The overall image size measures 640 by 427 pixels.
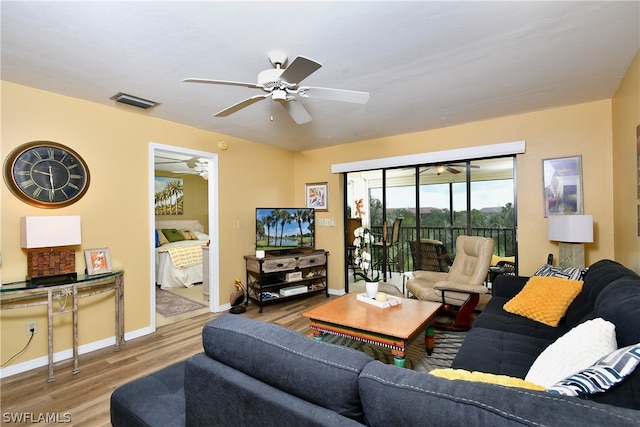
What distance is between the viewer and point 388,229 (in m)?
4.75

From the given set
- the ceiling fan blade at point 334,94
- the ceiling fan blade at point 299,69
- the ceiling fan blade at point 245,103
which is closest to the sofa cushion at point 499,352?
the ceiling fan blade at point 334,94

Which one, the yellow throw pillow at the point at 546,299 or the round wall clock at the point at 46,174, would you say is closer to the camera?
the yellow throw pillow at the point at 546,299

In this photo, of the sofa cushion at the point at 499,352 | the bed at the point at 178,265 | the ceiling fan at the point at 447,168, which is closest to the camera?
the sofa cushion at the point at 499,352

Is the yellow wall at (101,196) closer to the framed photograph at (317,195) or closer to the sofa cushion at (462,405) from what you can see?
the framed photograph at (317,195)

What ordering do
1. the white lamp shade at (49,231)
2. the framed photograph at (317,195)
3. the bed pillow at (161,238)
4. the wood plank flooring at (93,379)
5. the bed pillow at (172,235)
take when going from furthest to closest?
the bed pillow at (172,235)
the bed pillow at (161,238)
the framed photograph at (317,195)
the white lamp shade at (49,231)
the wood plank flooring at (93,379)

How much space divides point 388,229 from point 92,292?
378 cm

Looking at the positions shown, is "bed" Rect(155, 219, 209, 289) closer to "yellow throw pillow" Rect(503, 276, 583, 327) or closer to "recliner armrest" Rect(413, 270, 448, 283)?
"recliner armrest" Rect(413, 270, 448, 283)

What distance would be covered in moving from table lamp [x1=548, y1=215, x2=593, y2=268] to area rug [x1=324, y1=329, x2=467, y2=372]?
1291 mm

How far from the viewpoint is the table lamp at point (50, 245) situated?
8.18 feet

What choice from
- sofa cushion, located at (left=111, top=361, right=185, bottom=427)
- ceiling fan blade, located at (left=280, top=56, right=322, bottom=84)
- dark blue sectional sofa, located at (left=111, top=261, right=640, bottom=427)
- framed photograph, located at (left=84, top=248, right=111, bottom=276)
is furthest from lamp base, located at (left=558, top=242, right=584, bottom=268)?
framed photograph, located at (left=84, top=248, right=111, bottom=276)

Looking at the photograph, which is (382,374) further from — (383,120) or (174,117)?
(174,117)

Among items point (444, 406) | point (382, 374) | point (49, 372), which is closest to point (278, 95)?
point (382, 374)

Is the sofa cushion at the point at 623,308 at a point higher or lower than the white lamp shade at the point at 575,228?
lower

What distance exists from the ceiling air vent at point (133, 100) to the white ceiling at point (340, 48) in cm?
9
